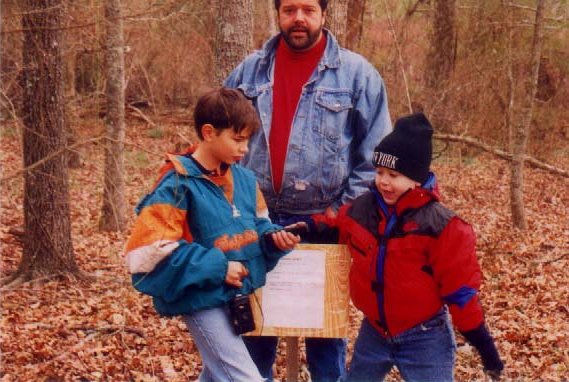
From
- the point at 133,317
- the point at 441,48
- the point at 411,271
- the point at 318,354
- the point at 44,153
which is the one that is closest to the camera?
the point at 411,271

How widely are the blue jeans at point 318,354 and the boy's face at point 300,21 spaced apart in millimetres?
1650

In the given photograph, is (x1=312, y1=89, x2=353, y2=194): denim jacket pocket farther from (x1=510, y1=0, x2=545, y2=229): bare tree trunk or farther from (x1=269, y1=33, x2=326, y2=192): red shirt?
(x1=510, y1=0, x2=545, y2=229): bare tree trunk

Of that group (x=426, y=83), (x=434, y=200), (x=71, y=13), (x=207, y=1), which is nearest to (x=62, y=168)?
(x=71, y=13)

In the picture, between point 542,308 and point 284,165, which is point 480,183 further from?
point 284,165

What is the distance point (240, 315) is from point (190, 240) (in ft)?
1.39

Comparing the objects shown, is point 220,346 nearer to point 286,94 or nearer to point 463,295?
point 463,295

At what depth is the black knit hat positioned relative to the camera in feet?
11.2

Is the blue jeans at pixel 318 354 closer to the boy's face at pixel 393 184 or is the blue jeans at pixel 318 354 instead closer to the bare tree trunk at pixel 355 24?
the boy's face at pixel 393 184

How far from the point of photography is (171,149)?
11.7 metres

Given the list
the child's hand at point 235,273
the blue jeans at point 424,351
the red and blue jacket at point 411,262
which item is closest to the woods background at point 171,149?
the child's hand at point 235,273

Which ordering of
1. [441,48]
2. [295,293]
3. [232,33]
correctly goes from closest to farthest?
[295,293]
[232,33]
[441,48]

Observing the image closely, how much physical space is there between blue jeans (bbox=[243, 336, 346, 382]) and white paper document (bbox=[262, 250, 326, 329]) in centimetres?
40

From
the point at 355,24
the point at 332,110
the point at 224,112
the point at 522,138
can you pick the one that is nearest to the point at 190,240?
the point at 224,112

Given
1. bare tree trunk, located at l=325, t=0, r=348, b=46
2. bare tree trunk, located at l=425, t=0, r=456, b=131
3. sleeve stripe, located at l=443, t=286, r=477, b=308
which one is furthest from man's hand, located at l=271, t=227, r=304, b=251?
bare tree trunk, located at l=425, t=0, r=456, b=131
